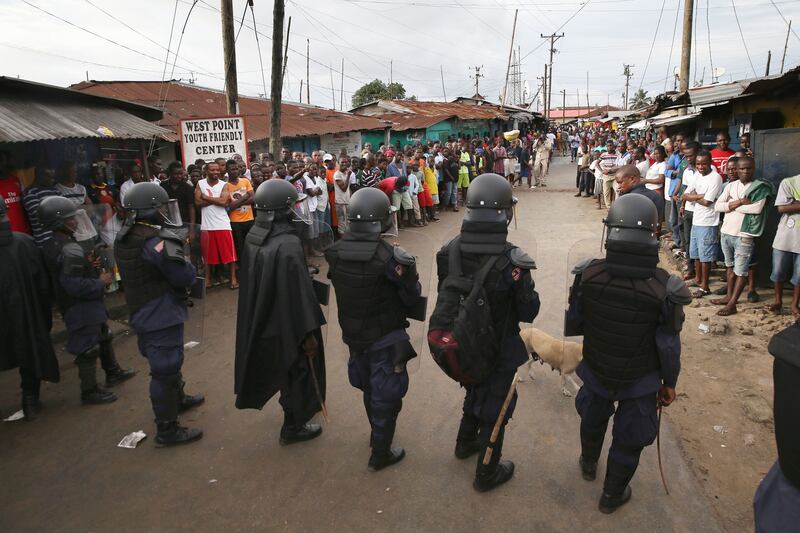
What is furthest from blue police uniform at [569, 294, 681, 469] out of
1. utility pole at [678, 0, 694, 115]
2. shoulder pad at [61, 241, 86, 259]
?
utility pole at [678, 0, 694, 115]

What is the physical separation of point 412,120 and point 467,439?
2061cm

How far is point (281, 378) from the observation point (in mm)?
3607

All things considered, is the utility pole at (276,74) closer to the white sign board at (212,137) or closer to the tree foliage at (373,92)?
the white sign board at (212,137)

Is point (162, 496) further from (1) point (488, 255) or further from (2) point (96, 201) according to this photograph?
(2) point (96, 201)

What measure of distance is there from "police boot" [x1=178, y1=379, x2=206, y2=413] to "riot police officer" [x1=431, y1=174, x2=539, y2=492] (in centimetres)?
253

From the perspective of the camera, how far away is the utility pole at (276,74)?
962cm

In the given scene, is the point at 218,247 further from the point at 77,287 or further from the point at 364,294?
the point at 364,294

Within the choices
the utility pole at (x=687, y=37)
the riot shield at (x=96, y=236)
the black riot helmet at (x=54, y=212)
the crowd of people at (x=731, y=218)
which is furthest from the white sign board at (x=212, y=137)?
the utility pole at (x=687, y=37)

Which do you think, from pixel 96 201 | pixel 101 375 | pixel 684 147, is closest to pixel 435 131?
pixel 684 147

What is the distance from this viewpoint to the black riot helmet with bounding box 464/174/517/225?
297 centimetres

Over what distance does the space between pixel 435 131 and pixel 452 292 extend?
2177 cm

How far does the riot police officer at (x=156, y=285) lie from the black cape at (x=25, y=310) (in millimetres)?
1012

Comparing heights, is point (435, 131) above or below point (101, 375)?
above

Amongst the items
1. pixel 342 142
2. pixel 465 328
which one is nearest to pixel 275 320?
pixel 465 328
